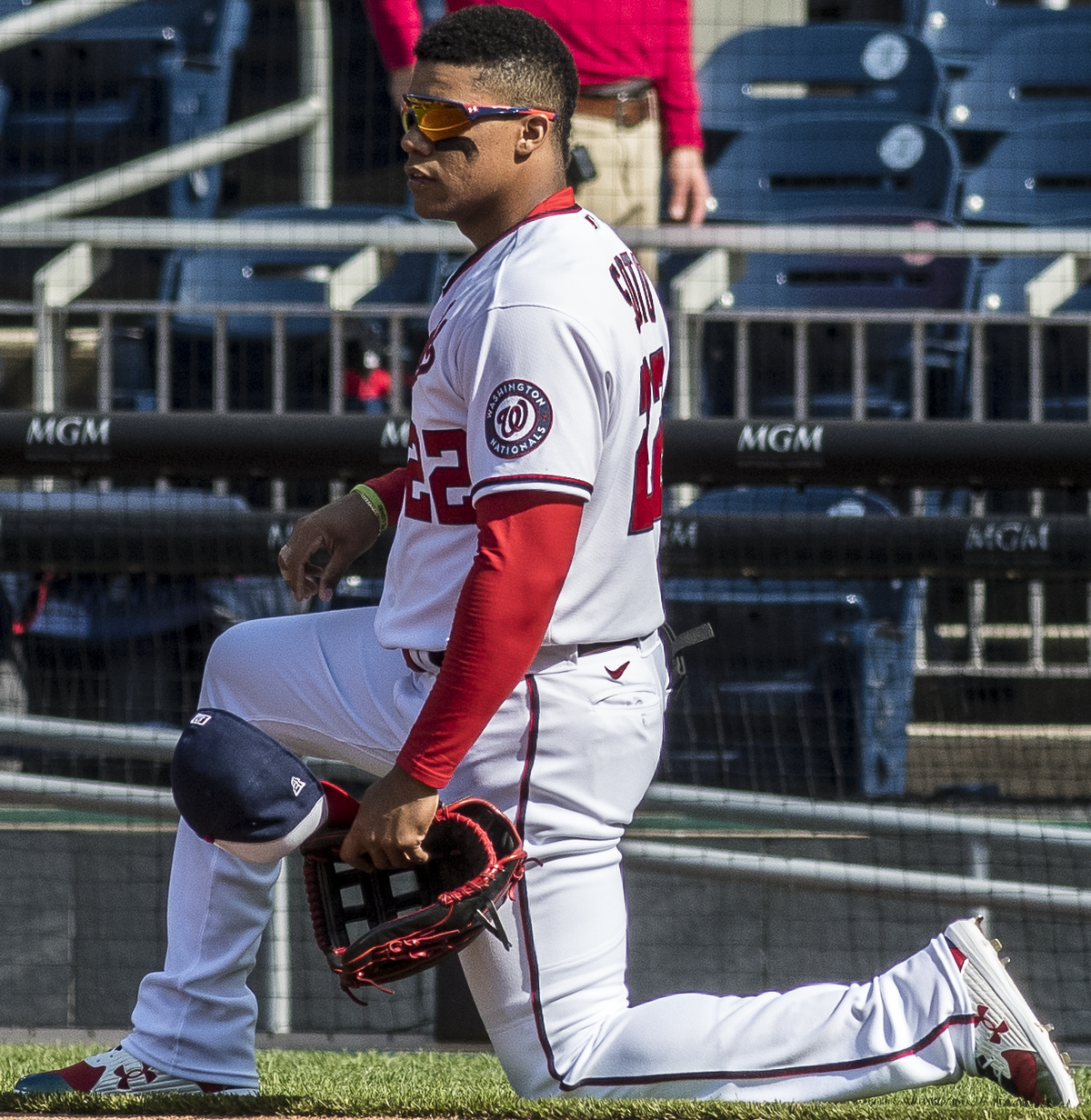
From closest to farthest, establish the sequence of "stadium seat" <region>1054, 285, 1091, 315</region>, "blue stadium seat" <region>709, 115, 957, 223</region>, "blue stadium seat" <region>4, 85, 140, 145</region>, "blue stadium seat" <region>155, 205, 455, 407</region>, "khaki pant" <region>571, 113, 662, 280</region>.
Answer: "khaki pant" <region>571, 113, 662, 280</region>
"blue stadium seat" <region>155, 205, 455, 407</region>
"stadium seat" <region>1054, 285, 1091, 315</region>
"blue stadium seat" <region>4, 85, 140, 145</region>
"blue stadium seat" <region>709, 115, 957, 223</region>

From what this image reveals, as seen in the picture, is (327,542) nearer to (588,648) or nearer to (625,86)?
(588,648)

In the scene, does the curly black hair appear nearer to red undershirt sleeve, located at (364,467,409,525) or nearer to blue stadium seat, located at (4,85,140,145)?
red undershirt sleeve, located at (364,467,409,525)

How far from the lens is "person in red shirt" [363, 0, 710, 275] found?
17.1 feet

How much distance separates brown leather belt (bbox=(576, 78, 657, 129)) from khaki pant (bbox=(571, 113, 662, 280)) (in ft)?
0.08

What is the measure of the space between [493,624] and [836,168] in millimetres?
6045

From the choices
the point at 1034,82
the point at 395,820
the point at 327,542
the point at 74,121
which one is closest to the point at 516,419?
the point at 395,820

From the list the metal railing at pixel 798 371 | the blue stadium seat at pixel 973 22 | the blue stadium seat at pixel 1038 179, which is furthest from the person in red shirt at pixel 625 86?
the blue stadium seat at pixel 973 22

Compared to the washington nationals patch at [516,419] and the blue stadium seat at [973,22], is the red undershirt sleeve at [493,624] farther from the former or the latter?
the blue stadium seat at [973,22]

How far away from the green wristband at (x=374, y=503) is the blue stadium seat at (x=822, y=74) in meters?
5.53

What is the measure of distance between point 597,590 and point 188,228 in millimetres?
3244

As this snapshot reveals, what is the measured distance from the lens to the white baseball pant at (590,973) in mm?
1870

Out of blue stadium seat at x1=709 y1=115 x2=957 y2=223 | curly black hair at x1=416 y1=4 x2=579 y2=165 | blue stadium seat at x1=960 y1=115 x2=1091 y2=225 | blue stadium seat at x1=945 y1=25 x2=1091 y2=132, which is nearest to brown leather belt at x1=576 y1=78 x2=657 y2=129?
blue stadium seat at x1=709 y1=115 x2=957 y2=223

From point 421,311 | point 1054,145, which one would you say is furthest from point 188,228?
point 1054,145

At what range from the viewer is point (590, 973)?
6.30 ft
